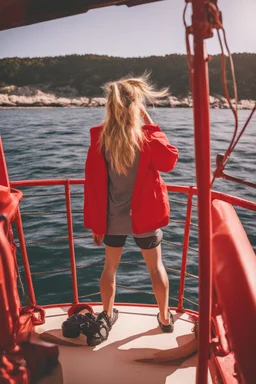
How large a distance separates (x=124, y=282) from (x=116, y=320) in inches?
197

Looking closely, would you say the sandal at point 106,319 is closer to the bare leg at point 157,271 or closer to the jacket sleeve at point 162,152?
the bare leg at point 157,271

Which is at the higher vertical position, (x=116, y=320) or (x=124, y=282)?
(x=116, y=320)

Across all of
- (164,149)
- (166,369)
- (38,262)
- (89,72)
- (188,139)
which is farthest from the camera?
(89,72)

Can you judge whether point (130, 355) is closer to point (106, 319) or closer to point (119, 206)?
point (106, 319)

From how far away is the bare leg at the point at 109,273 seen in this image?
259cm

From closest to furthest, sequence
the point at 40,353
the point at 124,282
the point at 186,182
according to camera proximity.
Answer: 1. the point at 40,353
2. the point at 124,282
3. the point at 186,182

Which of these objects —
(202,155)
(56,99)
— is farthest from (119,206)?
(56,99)

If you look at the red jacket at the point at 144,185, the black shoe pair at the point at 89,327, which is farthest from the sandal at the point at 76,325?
the red jacket at the point at 144,185

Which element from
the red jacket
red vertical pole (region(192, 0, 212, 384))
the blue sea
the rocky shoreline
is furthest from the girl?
the rocky shoreline

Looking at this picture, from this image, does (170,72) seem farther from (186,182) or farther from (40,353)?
(40,353)

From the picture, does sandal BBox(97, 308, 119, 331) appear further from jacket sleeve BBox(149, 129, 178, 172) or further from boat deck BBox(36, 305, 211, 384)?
jacket sleeve BBox(149, 129, 178, 172)

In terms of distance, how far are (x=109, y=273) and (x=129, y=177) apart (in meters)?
→ 0.67

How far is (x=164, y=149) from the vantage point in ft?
7.51

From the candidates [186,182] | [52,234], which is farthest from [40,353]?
[186,182]
